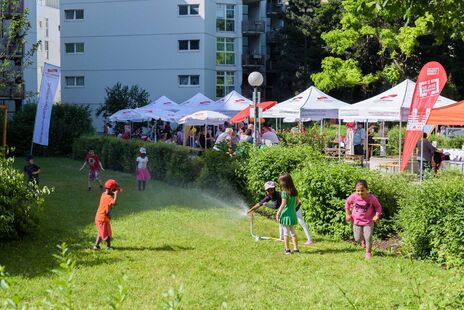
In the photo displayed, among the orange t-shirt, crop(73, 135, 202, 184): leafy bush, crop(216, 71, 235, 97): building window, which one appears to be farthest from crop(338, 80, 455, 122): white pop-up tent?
crop(216, 71, 235, 97): building window

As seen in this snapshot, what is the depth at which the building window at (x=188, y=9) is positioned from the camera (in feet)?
159

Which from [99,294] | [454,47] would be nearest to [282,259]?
[99,294]

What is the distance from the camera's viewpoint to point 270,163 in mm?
14023

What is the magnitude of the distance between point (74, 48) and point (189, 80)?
10.5 meters

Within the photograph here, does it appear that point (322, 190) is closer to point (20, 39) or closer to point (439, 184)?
point (439, 184)

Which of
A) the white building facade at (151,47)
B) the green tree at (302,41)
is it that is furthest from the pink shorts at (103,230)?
the green tree at (302,41)

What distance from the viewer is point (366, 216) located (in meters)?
9.67

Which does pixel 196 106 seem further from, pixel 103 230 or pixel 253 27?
pixel 253 27

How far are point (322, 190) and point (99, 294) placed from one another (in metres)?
5.15

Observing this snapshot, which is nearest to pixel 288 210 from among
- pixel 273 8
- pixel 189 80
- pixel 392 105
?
pixel 392 105

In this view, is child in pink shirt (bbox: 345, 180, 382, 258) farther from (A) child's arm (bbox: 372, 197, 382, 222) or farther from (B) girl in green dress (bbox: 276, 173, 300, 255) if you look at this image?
(B) girl in green dress (bbox: 276, 173, 300, 255)

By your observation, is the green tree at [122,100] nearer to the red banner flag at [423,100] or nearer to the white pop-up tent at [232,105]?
the white pop-up tent at [232,105]

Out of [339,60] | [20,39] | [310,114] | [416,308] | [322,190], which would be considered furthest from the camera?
[339,60]

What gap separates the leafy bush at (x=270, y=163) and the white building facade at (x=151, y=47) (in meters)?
33.9
